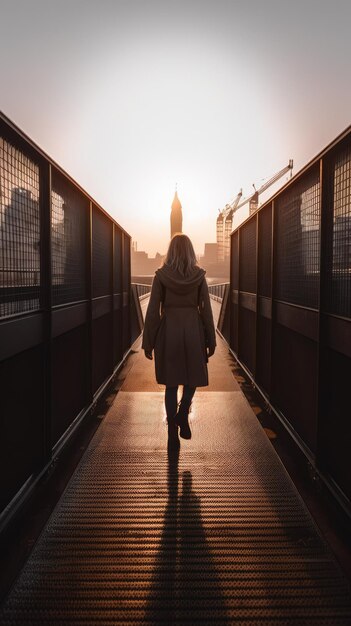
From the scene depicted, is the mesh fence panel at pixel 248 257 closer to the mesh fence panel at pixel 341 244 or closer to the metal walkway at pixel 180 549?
the metal walkway at pixel 180 549

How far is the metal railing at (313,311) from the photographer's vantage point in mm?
2771

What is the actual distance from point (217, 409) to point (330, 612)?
3.21 meters

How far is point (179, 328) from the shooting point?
381 cm

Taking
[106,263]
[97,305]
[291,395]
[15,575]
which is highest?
[106,263]

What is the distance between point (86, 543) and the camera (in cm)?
248

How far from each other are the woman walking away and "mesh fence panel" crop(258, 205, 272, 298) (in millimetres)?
1599

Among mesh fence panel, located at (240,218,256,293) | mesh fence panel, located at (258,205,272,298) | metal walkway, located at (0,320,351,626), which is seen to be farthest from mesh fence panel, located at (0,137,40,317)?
mesh fence panel, located at (240,218,256,293)

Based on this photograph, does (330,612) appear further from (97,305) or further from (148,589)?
(97,305)

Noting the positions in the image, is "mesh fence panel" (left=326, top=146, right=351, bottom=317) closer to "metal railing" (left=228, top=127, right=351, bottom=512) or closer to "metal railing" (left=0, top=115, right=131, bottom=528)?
"metal railing" (left=228, top=127, right=351, bottom=512)

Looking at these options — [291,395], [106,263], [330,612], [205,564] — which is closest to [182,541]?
[205,564]

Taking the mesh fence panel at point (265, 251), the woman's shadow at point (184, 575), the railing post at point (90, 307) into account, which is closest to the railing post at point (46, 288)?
the woman's shadow at point (184, 575)

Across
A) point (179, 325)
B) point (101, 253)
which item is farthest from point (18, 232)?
point (101, 253)

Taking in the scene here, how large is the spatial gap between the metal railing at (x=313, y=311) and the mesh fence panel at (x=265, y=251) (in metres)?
Result: 0.01

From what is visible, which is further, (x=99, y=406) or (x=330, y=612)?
(x=99, y=406)
